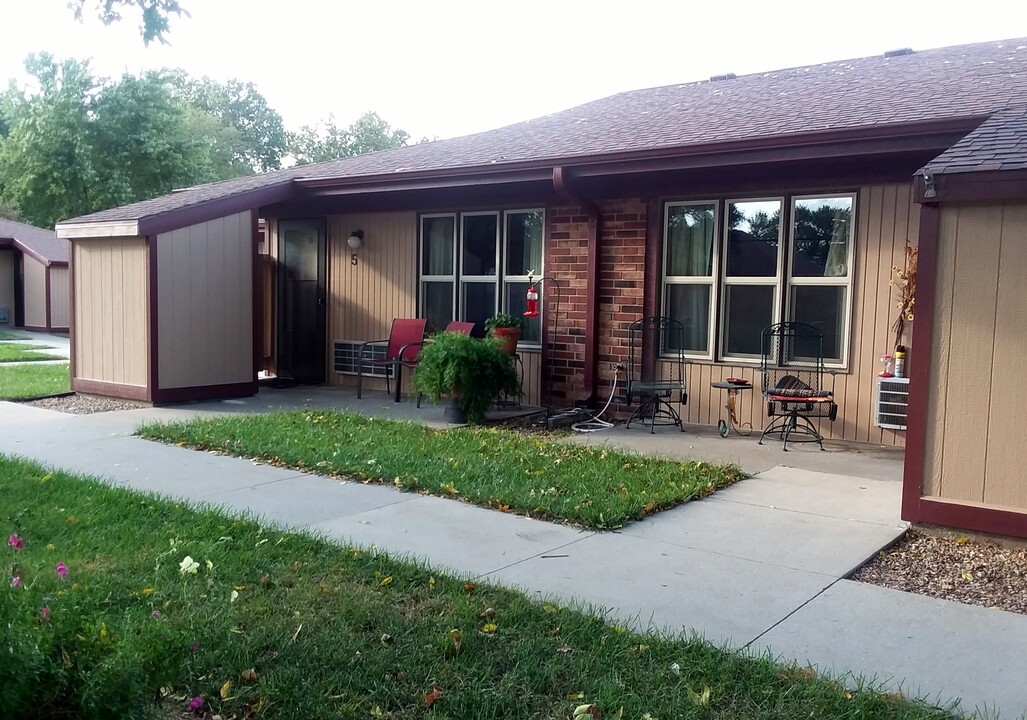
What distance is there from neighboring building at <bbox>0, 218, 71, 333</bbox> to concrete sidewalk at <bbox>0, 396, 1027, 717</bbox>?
66.2ft

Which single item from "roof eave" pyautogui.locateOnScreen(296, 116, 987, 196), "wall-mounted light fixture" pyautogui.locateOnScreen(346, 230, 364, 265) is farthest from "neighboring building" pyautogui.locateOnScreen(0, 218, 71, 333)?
"roof eave" pyautogui.locateOnScreen(296, 116, 987, 196)

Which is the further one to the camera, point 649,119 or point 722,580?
point 649,119

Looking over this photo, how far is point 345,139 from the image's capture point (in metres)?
61.2

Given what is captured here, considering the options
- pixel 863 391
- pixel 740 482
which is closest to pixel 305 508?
pixel 740 482

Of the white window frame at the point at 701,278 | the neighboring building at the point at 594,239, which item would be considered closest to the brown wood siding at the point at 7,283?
the neighboring building at the point at 594,239

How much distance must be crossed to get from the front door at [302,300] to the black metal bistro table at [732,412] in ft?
18.9

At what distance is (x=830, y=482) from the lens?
20.5ft

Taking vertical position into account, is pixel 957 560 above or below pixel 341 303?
below

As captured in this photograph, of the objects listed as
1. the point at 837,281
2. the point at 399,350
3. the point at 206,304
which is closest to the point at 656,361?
the point at 837,281

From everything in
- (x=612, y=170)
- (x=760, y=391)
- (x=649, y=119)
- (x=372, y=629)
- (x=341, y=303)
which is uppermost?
(x=649, y=119)

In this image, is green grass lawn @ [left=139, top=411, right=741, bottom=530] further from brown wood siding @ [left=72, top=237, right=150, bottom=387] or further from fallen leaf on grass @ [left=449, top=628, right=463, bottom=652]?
brown wood siding @ [left=72, top=237, right=150, bottom=387]

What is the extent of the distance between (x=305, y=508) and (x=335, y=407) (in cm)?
432

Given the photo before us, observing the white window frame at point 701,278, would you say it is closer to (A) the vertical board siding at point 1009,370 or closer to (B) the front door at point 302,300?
(A) the vertical board siding at point 1009,370

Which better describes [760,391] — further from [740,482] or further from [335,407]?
[335,407]
